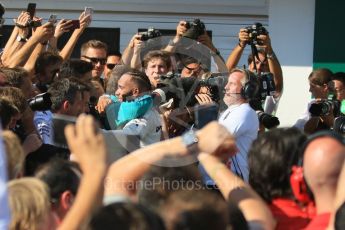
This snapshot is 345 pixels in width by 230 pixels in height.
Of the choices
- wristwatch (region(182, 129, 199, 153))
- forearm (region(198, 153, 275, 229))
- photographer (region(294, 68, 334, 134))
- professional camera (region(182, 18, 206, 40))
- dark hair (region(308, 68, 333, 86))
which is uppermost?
professional camera (region(182, 18, 206, 40))

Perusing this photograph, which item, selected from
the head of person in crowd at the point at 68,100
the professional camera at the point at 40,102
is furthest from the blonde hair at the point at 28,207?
the head of person in crowd at the point at 68,100

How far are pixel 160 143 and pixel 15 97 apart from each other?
2.07m

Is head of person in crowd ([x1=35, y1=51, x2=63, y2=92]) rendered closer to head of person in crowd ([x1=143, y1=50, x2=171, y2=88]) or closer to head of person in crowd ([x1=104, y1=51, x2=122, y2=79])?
head of person in crowd ([x1=143, y1=50, x2=171, y2=88])

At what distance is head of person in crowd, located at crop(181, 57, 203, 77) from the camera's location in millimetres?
7152

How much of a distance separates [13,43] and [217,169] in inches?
165

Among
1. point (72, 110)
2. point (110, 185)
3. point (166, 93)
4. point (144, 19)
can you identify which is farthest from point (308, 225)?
point (144, 19)

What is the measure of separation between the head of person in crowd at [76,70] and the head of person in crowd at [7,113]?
59.3 inches

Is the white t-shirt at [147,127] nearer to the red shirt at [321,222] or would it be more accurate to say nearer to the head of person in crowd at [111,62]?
the head of person in crowd at [111,62]

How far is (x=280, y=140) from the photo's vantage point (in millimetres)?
3637

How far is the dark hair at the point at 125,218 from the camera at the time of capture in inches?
94.3

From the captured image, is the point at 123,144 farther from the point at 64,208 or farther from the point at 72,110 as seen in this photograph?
the point at 64,208

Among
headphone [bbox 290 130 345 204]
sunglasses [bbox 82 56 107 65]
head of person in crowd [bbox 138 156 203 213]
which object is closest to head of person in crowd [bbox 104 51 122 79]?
sunglasses [bbox 82 56 107 65]

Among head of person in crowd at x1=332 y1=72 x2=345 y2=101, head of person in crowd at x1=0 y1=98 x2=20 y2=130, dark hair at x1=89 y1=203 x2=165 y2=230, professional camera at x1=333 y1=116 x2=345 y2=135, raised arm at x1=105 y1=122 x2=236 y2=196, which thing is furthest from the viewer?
head of person in crowd at x1=332 y1=72 x2=345 y2=101

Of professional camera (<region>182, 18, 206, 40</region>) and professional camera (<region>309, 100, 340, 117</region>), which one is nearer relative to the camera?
professional camera (<region>309, 100, 340, 117</region>)
